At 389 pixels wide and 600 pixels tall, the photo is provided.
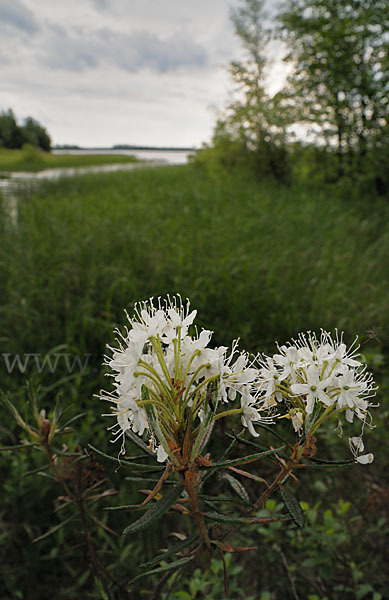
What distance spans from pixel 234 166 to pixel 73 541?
9475 mm

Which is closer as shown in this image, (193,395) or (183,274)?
(193,395)

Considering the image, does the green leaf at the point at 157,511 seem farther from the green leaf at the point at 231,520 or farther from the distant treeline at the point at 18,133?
the distant treeline at the point at 18,133

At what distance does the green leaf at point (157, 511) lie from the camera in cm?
58

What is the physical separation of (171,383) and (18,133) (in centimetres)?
1008

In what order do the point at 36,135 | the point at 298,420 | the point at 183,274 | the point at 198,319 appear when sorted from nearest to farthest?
the point at 298,420 < the point at 198,319 < the point at 183,274 < the point at 36,135

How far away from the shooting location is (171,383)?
2.03ft

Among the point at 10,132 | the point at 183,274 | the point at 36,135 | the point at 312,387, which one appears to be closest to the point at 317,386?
the point at 312,387

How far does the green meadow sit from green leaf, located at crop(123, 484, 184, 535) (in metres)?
0.42

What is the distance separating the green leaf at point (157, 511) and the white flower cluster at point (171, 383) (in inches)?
2.5

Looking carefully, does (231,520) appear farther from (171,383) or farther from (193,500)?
(171,383)

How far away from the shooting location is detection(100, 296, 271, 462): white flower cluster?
58cm

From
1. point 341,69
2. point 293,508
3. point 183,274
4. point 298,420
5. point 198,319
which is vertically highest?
point 341,69

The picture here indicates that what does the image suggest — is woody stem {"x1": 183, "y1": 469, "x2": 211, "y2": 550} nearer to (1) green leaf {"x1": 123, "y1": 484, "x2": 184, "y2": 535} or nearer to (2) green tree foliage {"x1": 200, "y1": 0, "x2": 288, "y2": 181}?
(1) green leaf {"x1": 123, "y1": 484, "x2": 184, "y2": 535}

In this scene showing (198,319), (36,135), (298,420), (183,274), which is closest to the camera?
(298,420)
